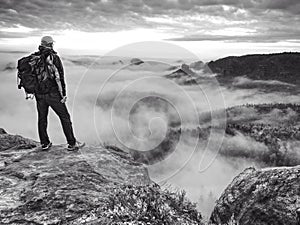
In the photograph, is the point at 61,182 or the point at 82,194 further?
the point at 61,182

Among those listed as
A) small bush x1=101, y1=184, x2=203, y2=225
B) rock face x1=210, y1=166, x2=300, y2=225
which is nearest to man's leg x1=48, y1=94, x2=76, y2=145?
small bush x1=101, y1=184, x2=203, y2=225

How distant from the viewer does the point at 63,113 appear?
12461mm

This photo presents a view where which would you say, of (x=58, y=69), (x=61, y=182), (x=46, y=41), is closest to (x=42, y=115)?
(x=58, y=69)

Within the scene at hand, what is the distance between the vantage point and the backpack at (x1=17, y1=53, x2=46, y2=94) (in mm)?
11609

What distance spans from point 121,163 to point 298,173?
6.00 metres

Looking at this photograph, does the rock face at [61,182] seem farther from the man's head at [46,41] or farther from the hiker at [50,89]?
the man's head at [46,41]

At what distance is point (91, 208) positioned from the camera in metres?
8.46

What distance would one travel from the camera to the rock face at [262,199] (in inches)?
329

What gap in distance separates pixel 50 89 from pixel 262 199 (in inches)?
306

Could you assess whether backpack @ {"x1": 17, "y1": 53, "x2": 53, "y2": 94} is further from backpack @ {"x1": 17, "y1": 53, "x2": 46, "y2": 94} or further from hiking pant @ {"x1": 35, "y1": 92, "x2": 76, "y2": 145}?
hiking pant @ {"x1": 35, "y1": 92, "x2": 76, "y2": 145}

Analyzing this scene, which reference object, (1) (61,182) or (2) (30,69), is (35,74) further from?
(1) (61,182)

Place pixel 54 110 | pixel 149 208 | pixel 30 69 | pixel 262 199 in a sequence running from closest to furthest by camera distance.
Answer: pixel 149 208, pixel 262 199, pixel 30 69, pixel 54 110

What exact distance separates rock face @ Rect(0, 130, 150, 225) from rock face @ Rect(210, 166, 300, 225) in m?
2.83

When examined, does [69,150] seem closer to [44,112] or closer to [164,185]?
[44,112]
